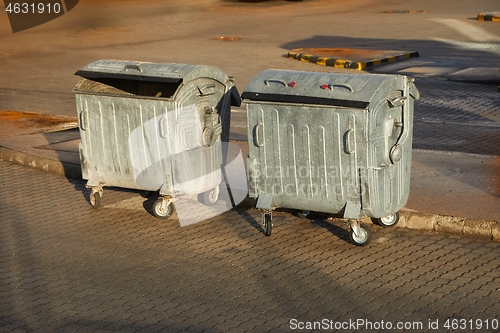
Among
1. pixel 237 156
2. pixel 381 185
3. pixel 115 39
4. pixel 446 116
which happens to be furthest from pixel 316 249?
pixel 115 39

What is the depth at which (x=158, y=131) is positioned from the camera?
24.9 feet

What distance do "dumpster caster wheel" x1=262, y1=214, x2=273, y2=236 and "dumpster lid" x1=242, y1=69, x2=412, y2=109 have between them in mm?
1001

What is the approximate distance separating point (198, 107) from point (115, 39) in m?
15.4

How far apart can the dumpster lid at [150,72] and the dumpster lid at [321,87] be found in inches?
31.0

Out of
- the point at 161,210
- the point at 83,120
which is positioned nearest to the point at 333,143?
the point at 161,210

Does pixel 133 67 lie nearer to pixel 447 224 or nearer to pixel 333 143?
pixel 333 143

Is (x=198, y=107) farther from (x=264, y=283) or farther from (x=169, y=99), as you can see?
(x=264, y=283)

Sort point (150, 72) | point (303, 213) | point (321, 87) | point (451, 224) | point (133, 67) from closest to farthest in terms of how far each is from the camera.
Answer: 1. point (321, 87)
2. point (451, 224)
3. point (303, 213)
4. point (150, 72)
5. point (133, 67)

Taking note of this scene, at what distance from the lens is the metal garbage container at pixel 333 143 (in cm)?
659

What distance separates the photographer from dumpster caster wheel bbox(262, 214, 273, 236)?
7.12m

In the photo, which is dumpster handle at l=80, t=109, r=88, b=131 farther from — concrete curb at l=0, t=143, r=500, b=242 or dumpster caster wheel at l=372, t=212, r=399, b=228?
dumpster caster wheel at l=372, t=212, r=399, b=228

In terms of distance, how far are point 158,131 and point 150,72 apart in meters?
0.56

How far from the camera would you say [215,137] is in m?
7.87

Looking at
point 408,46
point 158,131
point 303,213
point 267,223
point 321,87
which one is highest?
point 321,87
